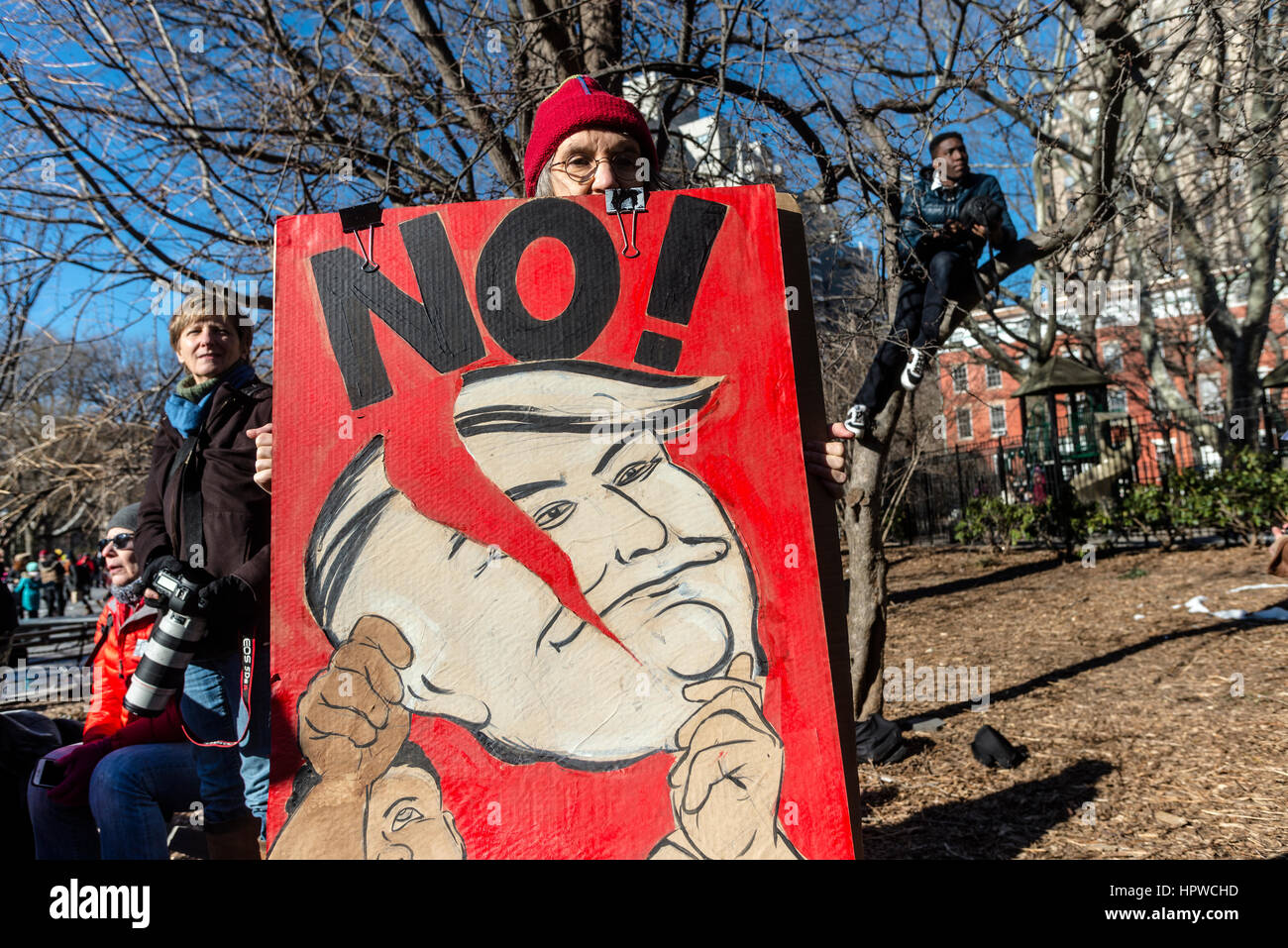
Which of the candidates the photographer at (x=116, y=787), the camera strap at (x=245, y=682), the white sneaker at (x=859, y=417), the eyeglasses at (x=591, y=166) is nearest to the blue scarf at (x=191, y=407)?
the photographer at (x=116, y=787)

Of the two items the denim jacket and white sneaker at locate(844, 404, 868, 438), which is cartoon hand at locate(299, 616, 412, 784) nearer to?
white sneaker at locate(844, 404, 868, 438)

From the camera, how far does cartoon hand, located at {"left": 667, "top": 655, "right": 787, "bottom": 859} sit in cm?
149

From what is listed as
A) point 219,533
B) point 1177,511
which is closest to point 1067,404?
point 1177,511

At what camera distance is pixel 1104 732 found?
459 centimetres

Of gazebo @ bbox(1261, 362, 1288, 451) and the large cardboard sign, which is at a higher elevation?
gazebo @ bbox(1261, 362, 1288, 451)

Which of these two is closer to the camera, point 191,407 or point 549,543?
point 549,543

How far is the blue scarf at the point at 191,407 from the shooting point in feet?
7.88

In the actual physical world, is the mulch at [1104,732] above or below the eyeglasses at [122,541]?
below

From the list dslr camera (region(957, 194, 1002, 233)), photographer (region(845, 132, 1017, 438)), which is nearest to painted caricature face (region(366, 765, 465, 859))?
photographer (region(845, 132, 1017, 438))

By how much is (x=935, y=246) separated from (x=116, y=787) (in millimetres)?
4287

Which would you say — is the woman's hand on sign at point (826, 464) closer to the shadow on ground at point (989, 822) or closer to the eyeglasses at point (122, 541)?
the shadow on ground at point (989, 822)

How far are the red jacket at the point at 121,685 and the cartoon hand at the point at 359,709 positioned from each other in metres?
1.33

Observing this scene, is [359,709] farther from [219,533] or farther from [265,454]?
[219,533]
